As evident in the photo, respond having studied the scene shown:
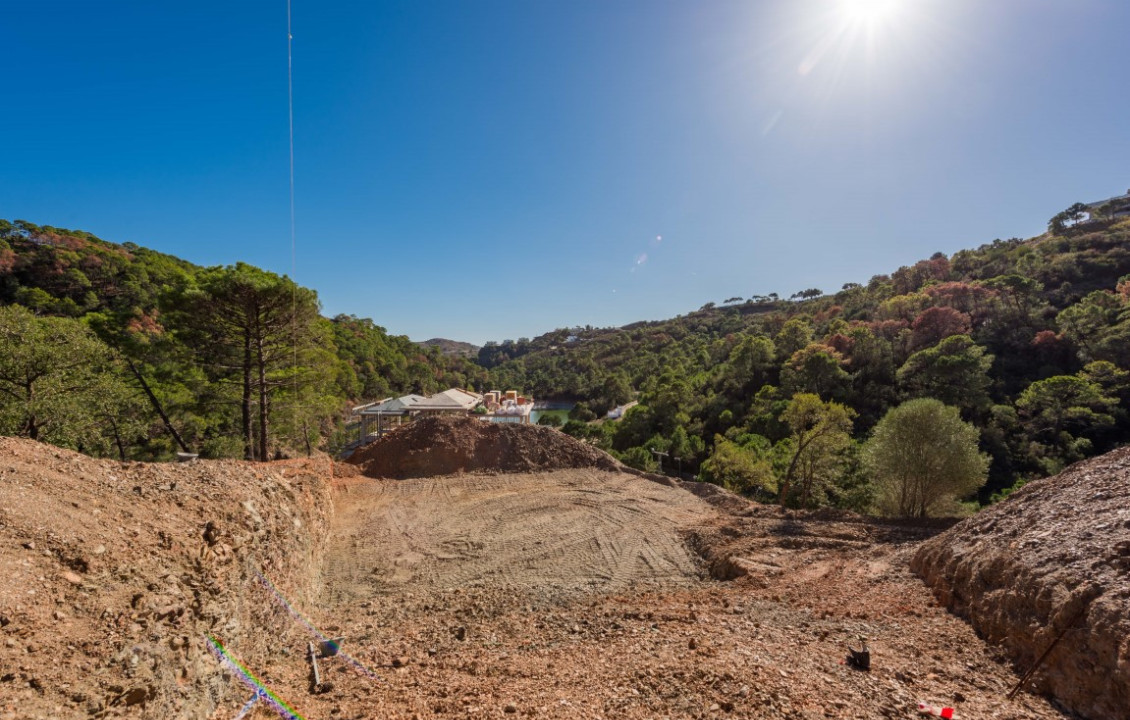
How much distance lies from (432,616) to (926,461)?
46.2 feet

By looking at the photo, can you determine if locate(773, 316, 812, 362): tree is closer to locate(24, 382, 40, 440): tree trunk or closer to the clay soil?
the clay soil

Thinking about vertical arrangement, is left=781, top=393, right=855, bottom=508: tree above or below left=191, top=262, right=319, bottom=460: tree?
below

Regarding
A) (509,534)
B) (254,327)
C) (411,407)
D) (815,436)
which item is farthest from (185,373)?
(815,436)

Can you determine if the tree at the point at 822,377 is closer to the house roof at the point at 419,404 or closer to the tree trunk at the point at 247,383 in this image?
the house roof at the point at 419,404

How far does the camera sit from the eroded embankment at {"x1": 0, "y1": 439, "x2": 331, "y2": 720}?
2.98 meters

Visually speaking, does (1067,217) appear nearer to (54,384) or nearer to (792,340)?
(792,340)

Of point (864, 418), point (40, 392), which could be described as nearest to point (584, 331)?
point (864, 418)

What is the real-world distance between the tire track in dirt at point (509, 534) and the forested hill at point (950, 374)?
7537 mm

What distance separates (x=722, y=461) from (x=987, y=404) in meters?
18.9

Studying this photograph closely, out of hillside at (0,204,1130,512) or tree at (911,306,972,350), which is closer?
hillside at (0,204,1130,512)

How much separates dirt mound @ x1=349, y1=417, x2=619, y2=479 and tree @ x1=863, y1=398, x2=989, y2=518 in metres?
8.90

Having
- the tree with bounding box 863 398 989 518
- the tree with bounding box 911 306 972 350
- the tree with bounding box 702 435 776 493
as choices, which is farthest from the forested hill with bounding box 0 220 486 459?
the tree with bounding box 911 306 972 350

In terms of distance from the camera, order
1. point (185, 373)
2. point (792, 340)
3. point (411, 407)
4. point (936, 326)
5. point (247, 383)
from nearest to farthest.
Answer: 1. point (247, 383)
2. point (185, 373)
3. point (411, 407)
4. point (936, 326)
5. point (792, 340)

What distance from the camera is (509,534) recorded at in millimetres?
10312
